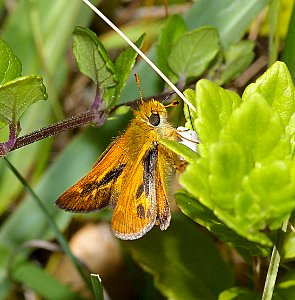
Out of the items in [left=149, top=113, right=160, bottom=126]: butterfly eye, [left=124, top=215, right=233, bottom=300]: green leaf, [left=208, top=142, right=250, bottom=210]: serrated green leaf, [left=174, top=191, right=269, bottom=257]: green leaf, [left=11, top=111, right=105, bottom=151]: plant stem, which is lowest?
[left=124, top=215, right=233, bottom=300]: green leaf

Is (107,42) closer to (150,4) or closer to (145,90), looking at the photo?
(150,4)

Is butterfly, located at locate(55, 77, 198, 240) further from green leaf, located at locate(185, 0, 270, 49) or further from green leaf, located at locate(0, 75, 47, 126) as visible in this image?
green leaf, located at locate(185, 0, 270, 49)

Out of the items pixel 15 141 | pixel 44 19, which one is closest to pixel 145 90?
pixel 44 19

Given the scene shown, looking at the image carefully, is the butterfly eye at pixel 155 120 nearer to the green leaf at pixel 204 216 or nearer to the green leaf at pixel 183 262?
the green leaf at pixel 204 216

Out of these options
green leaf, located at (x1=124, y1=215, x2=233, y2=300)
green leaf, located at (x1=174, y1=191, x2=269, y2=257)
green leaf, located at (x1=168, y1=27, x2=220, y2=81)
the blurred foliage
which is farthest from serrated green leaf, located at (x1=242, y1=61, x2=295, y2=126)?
green leaf, located at (x1=124, y1=215, x2=233, y2=300)

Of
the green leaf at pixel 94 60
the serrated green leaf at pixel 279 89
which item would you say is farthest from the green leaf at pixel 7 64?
the serrated green leaf at pixel 279 89
